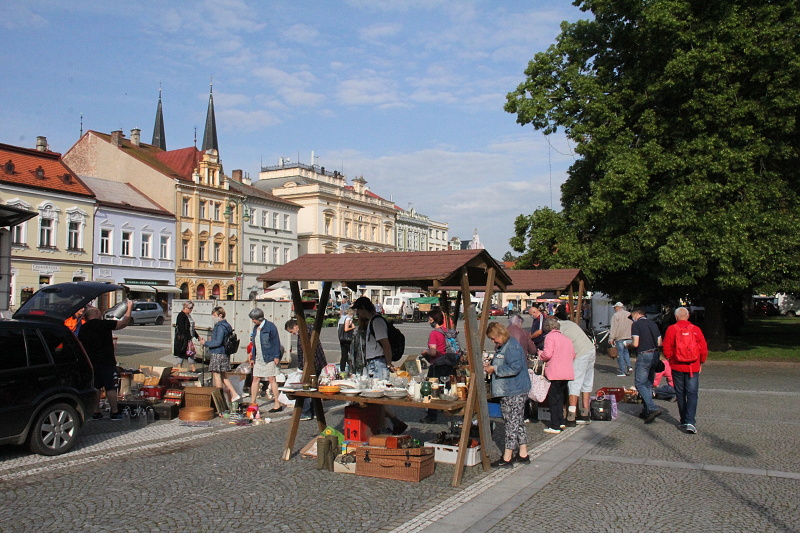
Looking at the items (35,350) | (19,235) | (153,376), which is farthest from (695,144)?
(19,235)

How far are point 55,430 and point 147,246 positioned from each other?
1932 inches

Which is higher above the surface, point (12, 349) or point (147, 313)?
point (147, 313)

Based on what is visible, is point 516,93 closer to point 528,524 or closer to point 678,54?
point 678,54

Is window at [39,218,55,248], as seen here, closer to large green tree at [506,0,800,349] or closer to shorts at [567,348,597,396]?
large green tree at [506,0,800,349]

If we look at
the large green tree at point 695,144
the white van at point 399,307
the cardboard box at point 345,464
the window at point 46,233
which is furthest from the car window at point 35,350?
the white van at point 399,307

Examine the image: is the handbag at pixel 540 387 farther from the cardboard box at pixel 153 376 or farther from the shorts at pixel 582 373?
the cardboard box at pixel 153 376

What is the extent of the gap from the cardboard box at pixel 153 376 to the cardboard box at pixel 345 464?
6.36 m

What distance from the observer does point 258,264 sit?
6962cm

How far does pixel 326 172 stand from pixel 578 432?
3260 inches

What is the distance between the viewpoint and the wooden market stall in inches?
315

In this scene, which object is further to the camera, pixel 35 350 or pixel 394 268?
pixel 35 350

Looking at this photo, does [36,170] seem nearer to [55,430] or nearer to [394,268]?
[55,430]

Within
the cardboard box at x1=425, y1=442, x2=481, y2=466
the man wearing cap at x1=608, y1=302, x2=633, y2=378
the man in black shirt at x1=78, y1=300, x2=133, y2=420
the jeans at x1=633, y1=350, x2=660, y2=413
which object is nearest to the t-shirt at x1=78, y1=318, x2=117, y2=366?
the man in black shirt at x1=78, y1=300, x2=133, y2=420

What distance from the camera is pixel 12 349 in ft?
28.9
